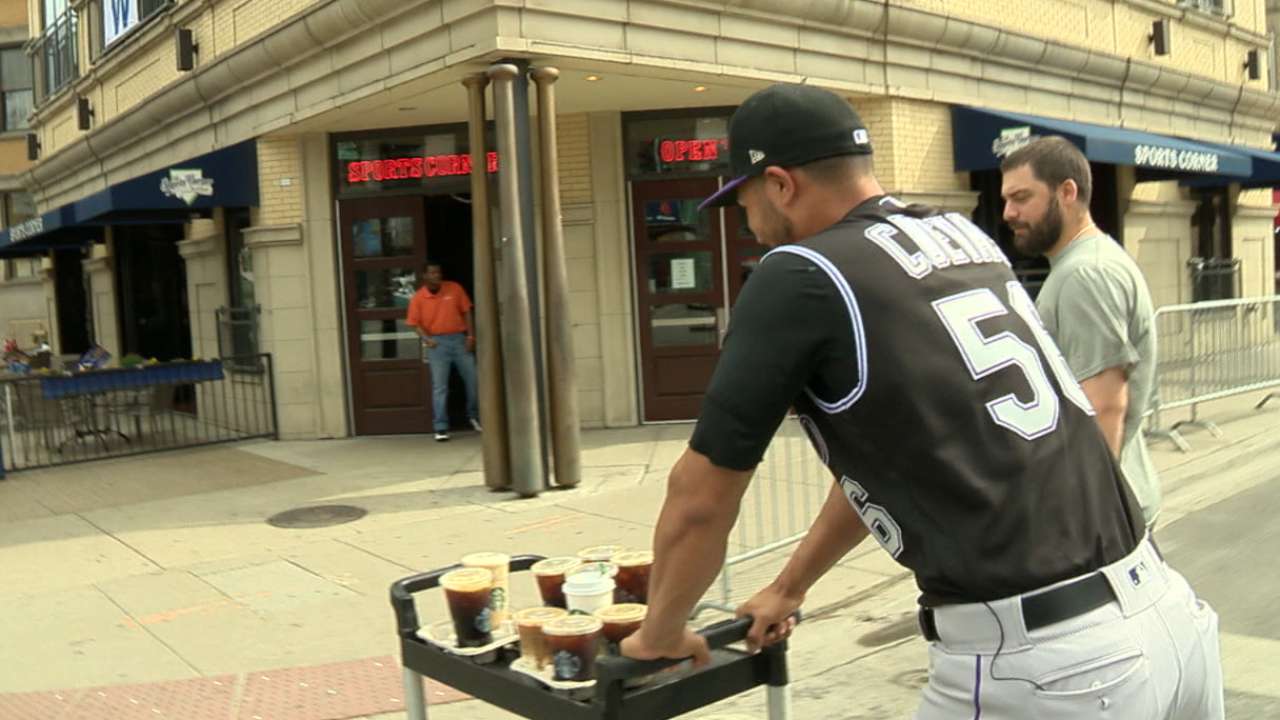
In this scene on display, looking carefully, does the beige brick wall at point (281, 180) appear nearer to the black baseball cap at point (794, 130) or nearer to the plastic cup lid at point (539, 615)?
the plastic cup lid at point (539, 615)

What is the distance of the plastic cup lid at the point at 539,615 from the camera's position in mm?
2506

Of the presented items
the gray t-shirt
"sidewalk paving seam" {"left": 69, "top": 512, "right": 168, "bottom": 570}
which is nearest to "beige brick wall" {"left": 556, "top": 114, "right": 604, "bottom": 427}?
"sidewalk paving seam" {"left": 69, "top": 512, "right": 168, "bottom": 570}

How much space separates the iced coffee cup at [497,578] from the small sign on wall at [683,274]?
990 centimetres

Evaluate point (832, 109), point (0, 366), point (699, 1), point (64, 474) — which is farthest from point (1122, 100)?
point (0, 366)

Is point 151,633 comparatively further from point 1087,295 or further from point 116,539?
point 1087,295

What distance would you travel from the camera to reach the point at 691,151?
12.5m

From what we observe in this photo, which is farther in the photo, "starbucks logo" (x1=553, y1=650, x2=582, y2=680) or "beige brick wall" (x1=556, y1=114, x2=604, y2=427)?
"beige brick wall" (x1=556, y1=114, x2=604, y2=427)

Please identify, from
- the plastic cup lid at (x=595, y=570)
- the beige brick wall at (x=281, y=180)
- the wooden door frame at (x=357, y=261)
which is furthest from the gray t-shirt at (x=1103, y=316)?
the beige brick wall at (x=281, y=180)

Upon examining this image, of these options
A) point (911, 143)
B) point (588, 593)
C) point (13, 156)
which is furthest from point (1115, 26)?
point (13, 156)

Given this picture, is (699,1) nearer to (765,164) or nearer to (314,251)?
(314,251)

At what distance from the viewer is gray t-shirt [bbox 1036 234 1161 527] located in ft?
11.8

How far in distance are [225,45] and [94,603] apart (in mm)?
8714

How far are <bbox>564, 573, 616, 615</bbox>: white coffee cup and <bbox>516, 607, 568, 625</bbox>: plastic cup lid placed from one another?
0.03 m

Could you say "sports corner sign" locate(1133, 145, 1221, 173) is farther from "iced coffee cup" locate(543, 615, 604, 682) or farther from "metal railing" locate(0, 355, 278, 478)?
"iced coffee cup" locate(543, 615, 604, 682)
